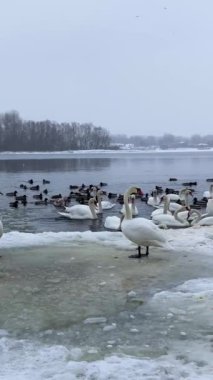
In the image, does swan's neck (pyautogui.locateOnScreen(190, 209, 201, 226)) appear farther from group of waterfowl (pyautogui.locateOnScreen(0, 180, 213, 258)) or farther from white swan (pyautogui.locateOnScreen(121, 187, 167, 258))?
white swan (pyautogui.locateOnScreen(121, 187, 167, 258))

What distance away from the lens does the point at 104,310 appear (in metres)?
5.86

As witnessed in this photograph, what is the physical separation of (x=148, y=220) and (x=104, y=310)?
130 inches

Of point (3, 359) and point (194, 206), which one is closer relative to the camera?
point (3, 359)

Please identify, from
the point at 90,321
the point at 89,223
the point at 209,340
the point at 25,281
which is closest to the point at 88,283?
the point at 25,281

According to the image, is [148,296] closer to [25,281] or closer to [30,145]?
[25,281]

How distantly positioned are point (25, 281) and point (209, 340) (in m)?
3.11

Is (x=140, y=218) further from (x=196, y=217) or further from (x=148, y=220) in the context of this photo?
(x=196, y=217)

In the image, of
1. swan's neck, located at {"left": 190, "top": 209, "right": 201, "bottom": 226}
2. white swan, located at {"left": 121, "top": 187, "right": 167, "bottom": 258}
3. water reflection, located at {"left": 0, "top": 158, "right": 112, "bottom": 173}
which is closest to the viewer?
white swan, located at {"left": 121, "top": 187, "right": 167, "bottom": 258}

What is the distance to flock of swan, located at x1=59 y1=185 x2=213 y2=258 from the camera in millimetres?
8500

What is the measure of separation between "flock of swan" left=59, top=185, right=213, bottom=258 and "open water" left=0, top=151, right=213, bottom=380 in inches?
15.0

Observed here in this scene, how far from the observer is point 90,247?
31.6ft

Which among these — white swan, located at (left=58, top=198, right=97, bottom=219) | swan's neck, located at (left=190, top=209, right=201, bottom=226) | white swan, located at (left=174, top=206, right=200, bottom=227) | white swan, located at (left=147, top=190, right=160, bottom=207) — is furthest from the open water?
white swan, located at (left=147, top=190, right=160, bottom=207)

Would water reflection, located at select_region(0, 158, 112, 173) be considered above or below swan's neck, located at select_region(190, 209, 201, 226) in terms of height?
below

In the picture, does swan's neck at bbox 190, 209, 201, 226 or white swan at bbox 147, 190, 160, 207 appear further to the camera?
white swan at bbox 147, 190, 160, 207
